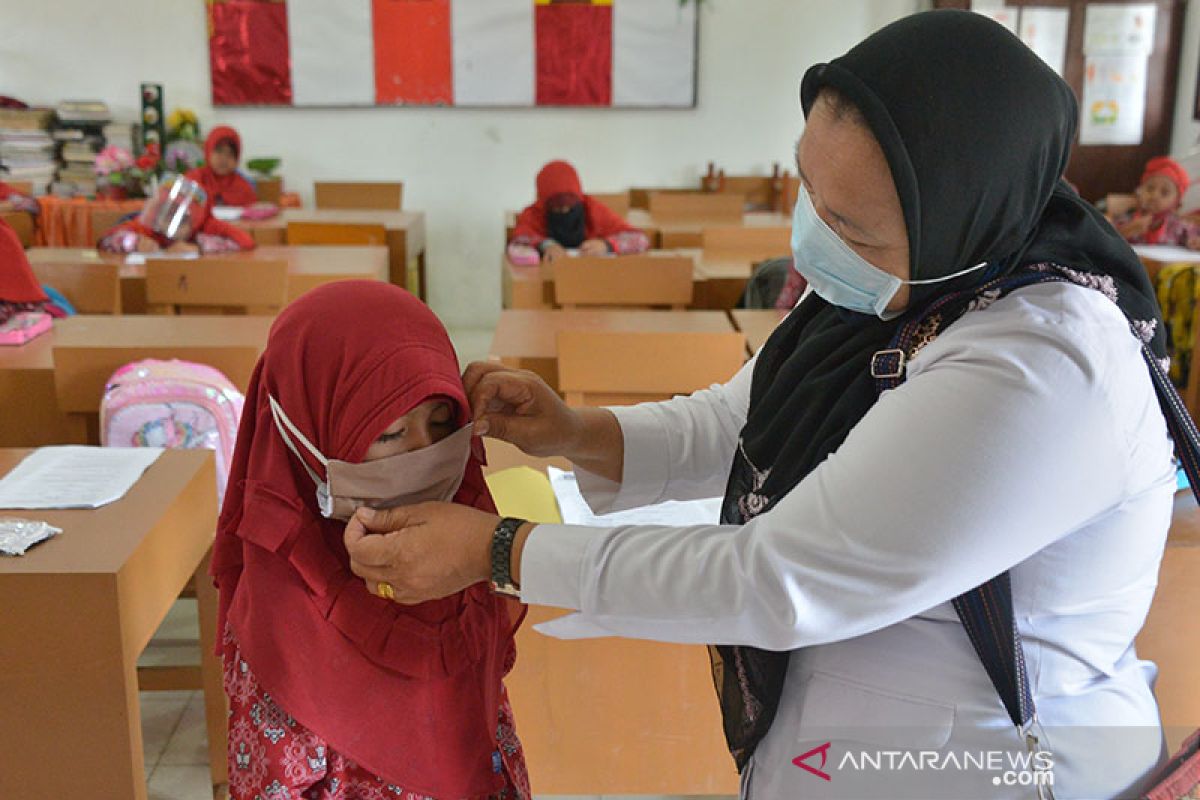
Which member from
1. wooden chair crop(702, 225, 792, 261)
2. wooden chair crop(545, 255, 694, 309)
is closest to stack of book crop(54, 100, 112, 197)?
wooden chair crop(702, 225, 792, 261)

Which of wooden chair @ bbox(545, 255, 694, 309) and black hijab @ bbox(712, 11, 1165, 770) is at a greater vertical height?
black hijab @ bbox(712, 11, 1165, 770)

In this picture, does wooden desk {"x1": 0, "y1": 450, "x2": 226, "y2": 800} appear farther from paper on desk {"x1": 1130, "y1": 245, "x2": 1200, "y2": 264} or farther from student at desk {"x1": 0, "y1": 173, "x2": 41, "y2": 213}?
student at desk {"x1": 0, "y1": 173, "x2": 41, "y2": 213}

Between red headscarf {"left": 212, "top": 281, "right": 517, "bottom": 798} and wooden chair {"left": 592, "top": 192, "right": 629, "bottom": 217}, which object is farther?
wooden chair {"left": 592, "top": 192, "right": 629, "bottom": 217}

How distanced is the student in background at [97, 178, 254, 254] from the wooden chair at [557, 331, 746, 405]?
264 centimetres

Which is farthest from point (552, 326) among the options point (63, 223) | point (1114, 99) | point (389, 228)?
point (1114, 99)

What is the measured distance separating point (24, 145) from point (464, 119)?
9.55ft

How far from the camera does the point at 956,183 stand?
905mm

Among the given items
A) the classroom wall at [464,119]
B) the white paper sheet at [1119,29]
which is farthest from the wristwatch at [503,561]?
the white paper sheet at [1119,29]

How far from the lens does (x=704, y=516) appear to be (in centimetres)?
186

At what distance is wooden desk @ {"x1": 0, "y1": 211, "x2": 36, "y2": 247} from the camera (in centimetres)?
548

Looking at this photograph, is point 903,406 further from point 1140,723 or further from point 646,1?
point 646,1

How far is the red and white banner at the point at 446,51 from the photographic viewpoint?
7.54 metres

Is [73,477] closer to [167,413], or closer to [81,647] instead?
[81,647]

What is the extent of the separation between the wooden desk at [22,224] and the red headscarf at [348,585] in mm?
4903
